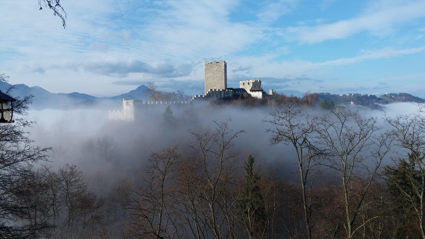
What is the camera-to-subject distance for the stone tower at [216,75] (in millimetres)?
66250

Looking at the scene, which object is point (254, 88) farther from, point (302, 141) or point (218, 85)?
point (302, 141)

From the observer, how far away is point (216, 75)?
220ft

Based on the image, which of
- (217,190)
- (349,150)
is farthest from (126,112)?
(349,150)

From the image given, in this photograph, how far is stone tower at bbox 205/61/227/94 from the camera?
66250 millimetres

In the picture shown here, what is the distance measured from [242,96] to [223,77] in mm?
5928

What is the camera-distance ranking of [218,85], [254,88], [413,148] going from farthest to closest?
[254,88] < [218,85] < [413,148]

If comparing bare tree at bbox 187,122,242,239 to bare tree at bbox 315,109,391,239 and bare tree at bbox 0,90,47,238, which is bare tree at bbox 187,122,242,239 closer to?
bare tree at bbox 315,109,391,239

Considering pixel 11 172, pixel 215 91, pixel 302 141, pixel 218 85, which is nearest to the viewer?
pixel 11 172

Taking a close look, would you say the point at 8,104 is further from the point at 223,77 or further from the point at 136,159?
the point at 223,77

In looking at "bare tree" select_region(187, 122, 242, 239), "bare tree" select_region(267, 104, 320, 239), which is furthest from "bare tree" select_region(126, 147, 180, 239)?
"bare tree" select_region(267, 104, 320, 239)

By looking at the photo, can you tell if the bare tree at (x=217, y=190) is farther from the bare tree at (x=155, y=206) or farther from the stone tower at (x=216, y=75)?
the stone tower at (x=216, y=75)

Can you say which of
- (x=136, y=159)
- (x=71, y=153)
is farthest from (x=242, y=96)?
(x=71, y=153)

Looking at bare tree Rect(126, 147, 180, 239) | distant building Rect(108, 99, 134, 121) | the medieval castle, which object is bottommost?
bare tree Rect(126, 147, 180, 239)

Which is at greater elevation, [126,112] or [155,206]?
[126,112]
